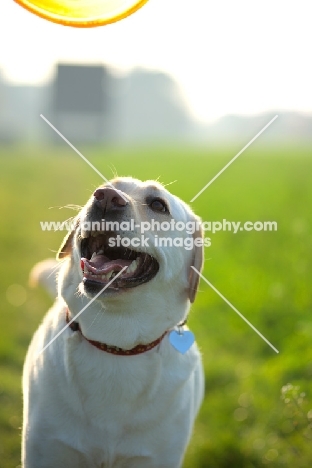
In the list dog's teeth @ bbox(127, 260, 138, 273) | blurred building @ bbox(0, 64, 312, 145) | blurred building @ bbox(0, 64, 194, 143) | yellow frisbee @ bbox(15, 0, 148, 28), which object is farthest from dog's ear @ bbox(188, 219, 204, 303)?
blurred building @ bbox(0, 64, 194, 143)

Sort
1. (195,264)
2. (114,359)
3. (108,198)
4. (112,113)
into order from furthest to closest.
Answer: (112,113) → (195,264) → (114,359) → (108,198)

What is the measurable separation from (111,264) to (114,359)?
59 centimetres

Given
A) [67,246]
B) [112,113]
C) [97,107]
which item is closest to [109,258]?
[67,246]

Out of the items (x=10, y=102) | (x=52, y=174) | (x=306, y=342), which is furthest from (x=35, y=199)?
(x=10, y=102)

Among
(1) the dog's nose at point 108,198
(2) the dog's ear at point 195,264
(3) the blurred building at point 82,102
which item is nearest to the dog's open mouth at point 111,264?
(1) the dog's nose at point 108,198

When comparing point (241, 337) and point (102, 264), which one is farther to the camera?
point (241, 337)

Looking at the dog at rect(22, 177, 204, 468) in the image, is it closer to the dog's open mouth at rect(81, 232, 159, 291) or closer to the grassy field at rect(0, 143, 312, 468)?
the dog's open mouth at rect(81, 232, 159, 291)

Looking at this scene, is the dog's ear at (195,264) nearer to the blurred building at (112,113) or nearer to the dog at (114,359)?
the dog at (114,359)

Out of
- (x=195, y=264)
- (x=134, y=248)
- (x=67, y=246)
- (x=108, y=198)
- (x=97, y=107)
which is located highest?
(x=108, y=198)

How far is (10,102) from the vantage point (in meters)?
105

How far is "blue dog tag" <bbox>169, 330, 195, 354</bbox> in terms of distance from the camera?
12.2 ft

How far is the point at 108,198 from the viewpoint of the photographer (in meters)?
3.43

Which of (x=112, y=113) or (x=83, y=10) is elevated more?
(x=83, y=10)

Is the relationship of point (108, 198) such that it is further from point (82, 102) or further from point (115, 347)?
point (82, 102)
